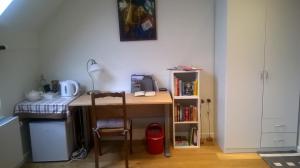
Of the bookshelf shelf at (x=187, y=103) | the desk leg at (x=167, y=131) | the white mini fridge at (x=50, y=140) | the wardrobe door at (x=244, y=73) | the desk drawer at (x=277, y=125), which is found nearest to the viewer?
the wardrobe door at (x=244, y=73)

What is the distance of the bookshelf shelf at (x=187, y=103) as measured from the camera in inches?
121

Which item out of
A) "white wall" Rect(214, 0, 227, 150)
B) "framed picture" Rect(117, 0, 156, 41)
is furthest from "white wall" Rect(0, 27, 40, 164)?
"white wall" Rect(214, 0, 227, 150)

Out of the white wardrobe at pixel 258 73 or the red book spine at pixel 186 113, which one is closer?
the white wardrobe at pixel 258 73

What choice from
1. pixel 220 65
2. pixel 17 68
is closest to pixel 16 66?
pixel 17 68

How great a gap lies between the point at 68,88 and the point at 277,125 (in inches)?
103

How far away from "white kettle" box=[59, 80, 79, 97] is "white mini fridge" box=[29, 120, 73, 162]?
40cm

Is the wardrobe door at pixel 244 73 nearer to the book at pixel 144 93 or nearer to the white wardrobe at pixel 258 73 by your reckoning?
the white wardrobe at pixel 258 73

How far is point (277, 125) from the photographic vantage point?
2.88 metres

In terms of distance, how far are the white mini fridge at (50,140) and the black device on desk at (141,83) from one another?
0.95m

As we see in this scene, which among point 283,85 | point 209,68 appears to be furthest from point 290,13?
point 209,68

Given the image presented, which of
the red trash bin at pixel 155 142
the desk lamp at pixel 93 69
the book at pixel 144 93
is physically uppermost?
the desk lamp at pixel 93 69

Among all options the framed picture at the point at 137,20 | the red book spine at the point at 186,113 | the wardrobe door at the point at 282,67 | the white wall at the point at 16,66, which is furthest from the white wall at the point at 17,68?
the wardrobe door at the point at 282,67

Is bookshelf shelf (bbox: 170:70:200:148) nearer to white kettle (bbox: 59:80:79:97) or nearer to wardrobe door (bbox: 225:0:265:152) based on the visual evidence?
wardrobe door (bbox: 225:0:265:152)

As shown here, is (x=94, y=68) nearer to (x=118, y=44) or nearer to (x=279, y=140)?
(x=118, y=44)
